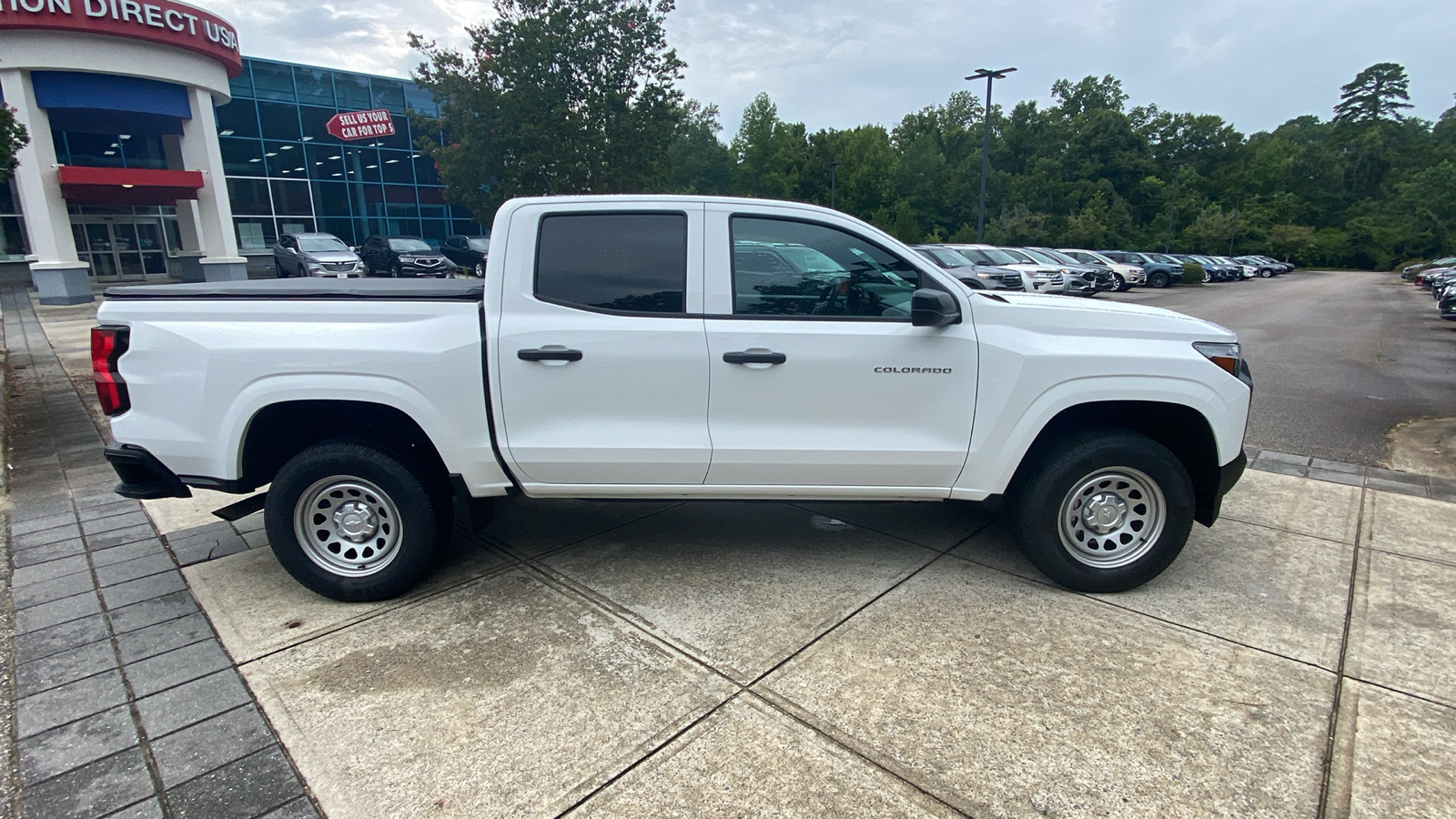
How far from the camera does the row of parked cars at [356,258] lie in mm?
22062

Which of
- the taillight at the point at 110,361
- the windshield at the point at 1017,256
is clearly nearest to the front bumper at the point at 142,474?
the taillight at the point at 110,361

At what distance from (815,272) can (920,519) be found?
191 centimetres

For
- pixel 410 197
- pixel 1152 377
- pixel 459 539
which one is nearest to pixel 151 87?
pixel 410 197

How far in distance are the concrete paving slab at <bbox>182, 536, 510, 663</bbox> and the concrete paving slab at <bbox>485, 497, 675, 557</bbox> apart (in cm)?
24

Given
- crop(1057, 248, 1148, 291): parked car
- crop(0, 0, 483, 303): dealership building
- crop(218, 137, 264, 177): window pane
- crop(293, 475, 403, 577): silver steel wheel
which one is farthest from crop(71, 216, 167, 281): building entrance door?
crop(1057, 248, 1148, 291): parked car

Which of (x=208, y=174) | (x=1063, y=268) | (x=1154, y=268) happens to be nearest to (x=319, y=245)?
(x=208, y=174)

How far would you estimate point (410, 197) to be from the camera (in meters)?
39.2

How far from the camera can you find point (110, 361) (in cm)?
346

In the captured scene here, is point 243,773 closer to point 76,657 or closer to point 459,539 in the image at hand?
point 76,657

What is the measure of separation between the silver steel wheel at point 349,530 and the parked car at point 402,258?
21.1m

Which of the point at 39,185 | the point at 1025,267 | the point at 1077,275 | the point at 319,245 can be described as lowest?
the point at 1077,275

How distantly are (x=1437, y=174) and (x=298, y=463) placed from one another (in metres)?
90.2

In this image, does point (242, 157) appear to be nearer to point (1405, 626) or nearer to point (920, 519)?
point (920, 519)

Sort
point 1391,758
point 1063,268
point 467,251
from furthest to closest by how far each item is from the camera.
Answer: point 467,251
point 1063,268
point 1391,758
